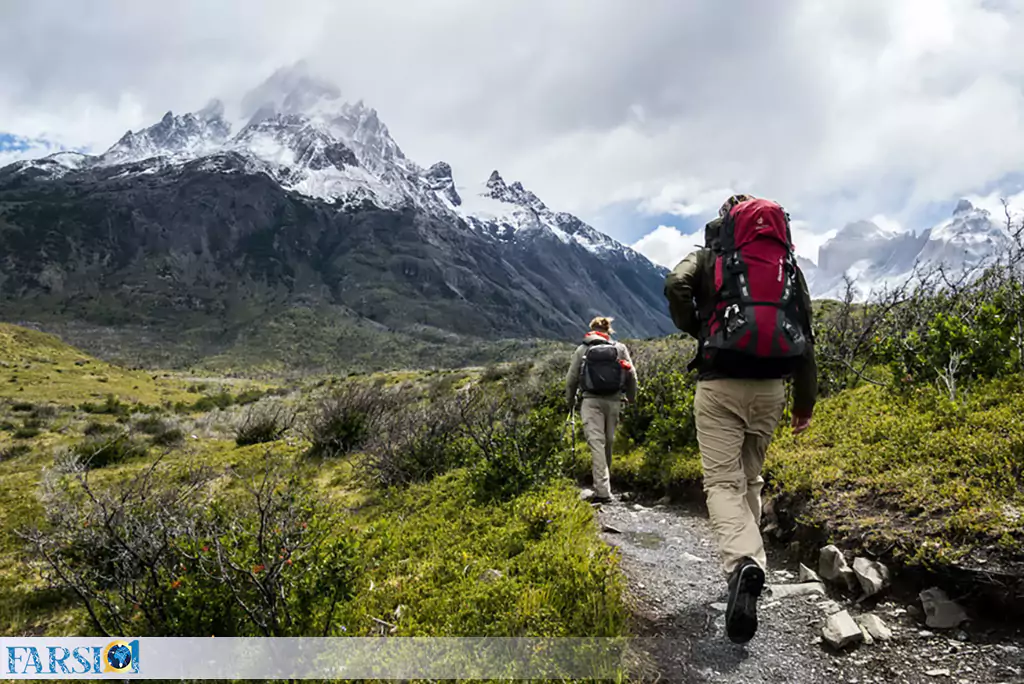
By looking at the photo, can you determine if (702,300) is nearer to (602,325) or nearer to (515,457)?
(602,325)

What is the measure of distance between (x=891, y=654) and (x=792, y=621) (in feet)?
1.83

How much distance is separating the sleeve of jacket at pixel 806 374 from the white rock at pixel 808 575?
50.0 inches

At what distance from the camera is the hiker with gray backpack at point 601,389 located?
652 centimetres

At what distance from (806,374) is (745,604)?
1.59m

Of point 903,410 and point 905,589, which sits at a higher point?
point 903,410

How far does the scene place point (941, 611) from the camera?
3.20 meters

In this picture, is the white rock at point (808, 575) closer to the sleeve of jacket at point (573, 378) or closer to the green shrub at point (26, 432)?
the sleeve of jacket at point (573, 378)

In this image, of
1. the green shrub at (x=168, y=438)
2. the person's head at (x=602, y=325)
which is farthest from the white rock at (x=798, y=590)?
the green shrub at (x=168, y=438)

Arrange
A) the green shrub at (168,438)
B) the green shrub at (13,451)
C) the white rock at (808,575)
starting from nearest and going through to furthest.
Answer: the white rock at (808,575) → the green shrub at (13,451) → the green shrub at (168,438)

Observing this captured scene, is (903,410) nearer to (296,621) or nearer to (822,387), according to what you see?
(822,387)

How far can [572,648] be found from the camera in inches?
124

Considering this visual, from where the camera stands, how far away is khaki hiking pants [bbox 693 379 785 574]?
3.40 m

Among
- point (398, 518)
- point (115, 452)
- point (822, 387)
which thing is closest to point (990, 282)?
point (822, 387)

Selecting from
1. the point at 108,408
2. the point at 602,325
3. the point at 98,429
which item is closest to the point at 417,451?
the point at 602,325
